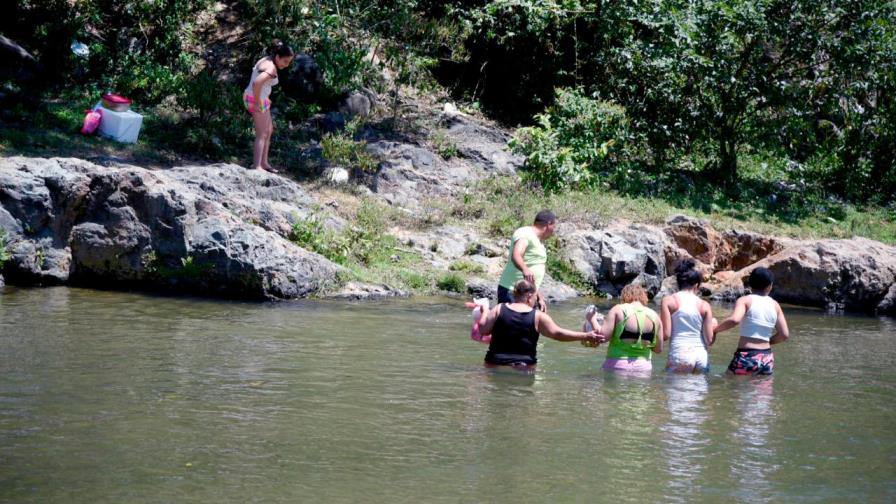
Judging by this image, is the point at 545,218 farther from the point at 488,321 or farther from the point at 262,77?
the point at 262,77

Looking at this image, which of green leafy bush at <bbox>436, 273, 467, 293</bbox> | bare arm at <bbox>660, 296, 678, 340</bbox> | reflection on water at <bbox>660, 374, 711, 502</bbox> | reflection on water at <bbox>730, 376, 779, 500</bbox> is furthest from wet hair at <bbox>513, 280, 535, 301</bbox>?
green leafy bush at <bbox>436, 273, 467, 293</bbox>

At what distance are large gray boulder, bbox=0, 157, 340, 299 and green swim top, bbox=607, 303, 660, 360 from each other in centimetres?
499

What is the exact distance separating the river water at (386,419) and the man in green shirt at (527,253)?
738mm

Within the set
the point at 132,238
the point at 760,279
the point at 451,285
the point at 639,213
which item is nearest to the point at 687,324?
the point at 760,279

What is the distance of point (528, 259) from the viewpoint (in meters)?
10.2

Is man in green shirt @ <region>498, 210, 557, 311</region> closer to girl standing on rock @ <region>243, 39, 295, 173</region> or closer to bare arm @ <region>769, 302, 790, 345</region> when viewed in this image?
bare arm @ <region>769, 302, 790, 345</region>

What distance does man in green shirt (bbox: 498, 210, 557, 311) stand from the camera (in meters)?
9.98

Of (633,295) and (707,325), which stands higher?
(633,295)

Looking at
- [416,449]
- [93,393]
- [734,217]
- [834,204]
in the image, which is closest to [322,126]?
[734,217]

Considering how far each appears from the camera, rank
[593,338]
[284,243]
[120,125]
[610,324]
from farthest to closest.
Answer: [120,125], [284,243], [610,324], [593,338]

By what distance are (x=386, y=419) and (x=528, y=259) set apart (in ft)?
11.4

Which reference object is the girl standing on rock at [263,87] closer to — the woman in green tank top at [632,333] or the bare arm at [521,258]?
the bare arm at [521,258]

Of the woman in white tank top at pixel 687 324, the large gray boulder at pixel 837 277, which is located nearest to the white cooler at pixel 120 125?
the large gray boulder at pixel 837 277

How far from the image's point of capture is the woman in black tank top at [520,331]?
347 inches
